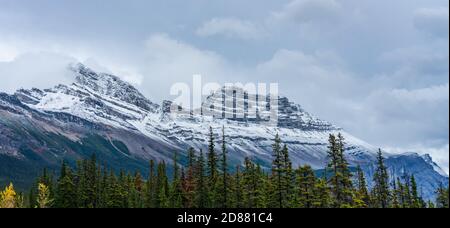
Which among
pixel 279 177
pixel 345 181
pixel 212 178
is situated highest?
pixel 212 178

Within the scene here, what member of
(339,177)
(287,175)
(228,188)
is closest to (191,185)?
(228,188)

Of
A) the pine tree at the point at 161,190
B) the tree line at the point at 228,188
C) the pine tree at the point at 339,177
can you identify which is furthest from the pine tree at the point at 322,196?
the pine tree at the point at 161,190

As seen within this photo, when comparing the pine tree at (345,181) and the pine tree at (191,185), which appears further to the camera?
the pine tree at (191,185)

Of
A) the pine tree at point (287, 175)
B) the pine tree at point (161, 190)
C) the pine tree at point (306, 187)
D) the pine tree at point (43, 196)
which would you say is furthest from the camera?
the pine tree at point (161, 190)

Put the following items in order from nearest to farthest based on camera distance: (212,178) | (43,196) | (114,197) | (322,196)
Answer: (322,196) → (43,196) → (212,178) → (114,197)

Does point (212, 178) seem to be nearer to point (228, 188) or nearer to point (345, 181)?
point (228, 188)

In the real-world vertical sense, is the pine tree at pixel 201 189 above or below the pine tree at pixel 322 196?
above

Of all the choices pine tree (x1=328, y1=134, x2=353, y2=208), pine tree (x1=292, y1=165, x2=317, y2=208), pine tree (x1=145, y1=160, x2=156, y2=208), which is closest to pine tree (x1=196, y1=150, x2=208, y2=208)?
pine tree (x1=145, y1=160, x2=156, y2=208)

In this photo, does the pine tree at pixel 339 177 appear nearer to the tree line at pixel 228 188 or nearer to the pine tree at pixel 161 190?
the tree line at pixel 228 188

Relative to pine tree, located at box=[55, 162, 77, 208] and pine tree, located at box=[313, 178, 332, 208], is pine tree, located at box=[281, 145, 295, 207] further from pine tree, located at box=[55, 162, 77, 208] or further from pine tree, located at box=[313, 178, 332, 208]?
pine tree, located at box=[55, 162, 77, 208]
